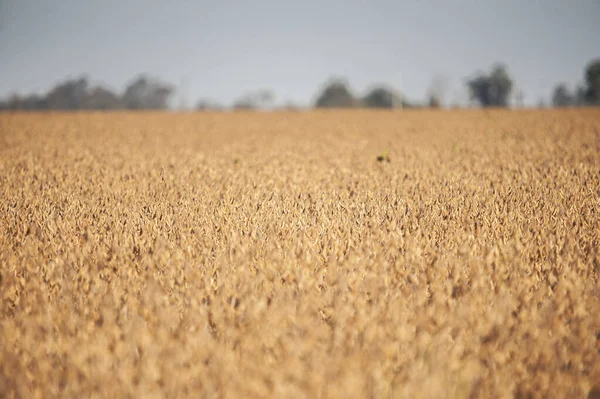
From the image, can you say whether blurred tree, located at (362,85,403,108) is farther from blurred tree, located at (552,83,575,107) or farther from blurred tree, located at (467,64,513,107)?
blurred tree, located at (552,83,575,107)

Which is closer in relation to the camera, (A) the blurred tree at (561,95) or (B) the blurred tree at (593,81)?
(B) the blurred tree at (593,81)

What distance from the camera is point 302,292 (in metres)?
2.00

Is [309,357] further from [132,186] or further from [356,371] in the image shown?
[132,186]

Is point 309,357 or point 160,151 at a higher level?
point 160,151

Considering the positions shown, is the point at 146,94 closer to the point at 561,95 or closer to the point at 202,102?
the point at 202,102

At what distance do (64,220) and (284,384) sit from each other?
2520 millimetres

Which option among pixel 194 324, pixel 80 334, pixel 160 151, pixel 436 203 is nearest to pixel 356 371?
pixel 194 324

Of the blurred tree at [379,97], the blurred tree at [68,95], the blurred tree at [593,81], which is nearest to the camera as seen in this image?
the blurred tree at [593,81]

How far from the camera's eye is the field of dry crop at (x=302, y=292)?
1.46 meters

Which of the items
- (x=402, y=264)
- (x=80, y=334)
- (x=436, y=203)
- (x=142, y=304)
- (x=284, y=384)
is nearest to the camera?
(x=284, y=384)

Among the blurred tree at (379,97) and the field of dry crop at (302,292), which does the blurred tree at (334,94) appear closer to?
the blurred tree at (379,97)

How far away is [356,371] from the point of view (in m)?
1.45

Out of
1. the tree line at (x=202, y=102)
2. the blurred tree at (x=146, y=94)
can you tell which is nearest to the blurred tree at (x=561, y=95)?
the tree line at (x=202, y=102)

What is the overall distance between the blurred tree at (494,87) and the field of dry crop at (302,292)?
76.4 m
